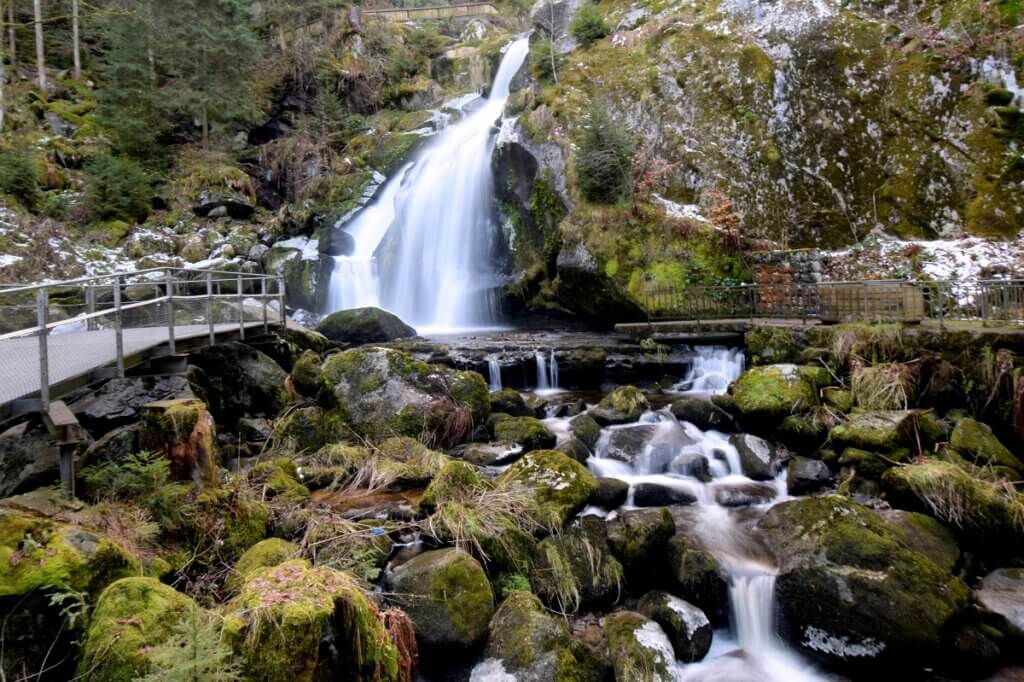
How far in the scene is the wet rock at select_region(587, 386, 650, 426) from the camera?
938 centimetres

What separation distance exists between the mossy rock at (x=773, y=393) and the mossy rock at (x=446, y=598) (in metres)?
5.64

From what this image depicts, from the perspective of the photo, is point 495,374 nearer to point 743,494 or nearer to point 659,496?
point 659,496

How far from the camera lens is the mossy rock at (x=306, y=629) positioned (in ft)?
10.4

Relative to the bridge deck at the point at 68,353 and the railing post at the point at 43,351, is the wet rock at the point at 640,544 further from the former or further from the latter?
the bridge deck at the point at 68,353

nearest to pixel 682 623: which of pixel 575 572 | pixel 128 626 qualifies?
pixel 575 572

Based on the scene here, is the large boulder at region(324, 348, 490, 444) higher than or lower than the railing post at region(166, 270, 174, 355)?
lower

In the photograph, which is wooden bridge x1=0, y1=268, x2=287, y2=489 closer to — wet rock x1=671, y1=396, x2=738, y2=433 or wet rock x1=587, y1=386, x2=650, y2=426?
wet rock x1=587, y1=386, x2=650, y2=426

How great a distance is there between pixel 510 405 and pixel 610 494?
3263mm

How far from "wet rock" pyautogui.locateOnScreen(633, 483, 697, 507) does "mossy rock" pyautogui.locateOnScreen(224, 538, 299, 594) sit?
158 inches

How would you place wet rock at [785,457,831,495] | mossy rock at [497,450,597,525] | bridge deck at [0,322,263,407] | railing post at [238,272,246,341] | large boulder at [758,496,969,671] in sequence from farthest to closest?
railing post at [238,272,246,341] → wet rock at [785,457,831,495] → mossy rock at [497,450,597,525] → large boulder at [758,496,969,671] → bridge deck at [0,322,263,407]

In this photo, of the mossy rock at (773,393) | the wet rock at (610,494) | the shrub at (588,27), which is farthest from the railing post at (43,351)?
the shrub at (588,27)

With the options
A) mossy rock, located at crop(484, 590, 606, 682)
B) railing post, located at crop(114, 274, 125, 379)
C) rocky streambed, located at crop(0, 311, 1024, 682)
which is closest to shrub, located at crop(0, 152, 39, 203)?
rocky streambed, located at crop(0, 311, 1024, 682)

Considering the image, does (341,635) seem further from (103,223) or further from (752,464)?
(103,223)

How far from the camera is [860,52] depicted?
53.5ft
